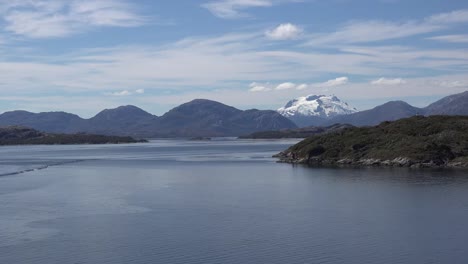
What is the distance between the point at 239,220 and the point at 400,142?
2783 inches

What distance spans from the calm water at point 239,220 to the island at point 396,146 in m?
15.8

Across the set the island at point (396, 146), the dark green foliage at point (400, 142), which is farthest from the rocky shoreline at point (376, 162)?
the dark green foliage at point (400, 142)

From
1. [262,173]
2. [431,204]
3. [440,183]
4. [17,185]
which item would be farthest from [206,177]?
[431,204]

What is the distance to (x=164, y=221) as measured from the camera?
167 ft

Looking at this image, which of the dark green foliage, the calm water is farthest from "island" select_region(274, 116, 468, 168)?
the calm water

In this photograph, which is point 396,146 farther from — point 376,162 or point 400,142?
point 376,162

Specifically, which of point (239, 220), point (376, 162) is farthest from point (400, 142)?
point (239, 220)

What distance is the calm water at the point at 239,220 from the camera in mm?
38969

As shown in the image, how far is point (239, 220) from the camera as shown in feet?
167

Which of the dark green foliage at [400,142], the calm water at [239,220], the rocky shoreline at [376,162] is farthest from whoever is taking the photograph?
the dark green foliage at [400,142]

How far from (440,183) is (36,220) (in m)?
49.4

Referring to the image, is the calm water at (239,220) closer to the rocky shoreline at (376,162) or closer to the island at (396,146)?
the rocky shoreline at (376,162)

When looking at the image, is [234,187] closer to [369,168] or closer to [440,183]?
[440,183]

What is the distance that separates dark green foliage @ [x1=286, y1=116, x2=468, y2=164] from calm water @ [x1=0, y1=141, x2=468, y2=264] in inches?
695
